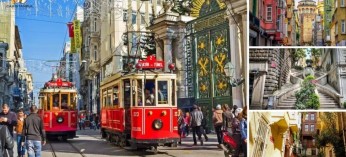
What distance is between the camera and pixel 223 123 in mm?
12516

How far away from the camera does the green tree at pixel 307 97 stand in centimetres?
410

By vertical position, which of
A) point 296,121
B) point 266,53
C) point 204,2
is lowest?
point 296,121

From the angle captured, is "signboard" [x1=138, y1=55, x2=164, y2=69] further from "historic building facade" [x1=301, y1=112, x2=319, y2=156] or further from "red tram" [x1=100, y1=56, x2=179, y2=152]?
"historic building facade" [x1=301, y1=112, x2=319, y2=156]

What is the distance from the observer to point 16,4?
12203 mm

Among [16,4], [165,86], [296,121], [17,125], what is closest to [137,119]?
[165,86]

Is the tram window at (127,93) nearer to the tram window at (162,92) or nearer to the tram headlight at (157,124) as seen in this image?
the tram window at (162,92)

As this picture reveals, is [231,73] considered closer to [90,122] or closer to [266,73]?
[266,73]

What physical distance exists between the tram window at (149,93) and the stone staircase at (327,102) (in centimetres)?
789

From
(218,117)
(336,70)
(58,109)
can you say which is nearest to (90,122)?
(58,109)

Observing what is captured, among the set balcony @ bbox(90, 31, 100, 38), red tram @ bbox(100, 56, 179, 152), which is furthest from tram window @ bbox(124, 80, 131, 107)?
balcony @ bbox(90, 31, 100, 38)

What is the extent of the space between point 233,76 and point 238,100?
0.73 metres

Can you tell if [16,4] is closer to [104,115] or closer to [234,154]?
[104,115]

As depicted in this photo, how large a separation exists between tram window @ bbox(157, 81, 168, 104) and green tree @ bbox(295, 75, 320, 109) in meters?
7.86

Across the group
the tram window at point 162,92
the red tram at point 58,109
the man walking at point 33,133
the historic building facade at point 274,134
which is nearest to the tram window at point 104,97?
the red tram at point 58,109
